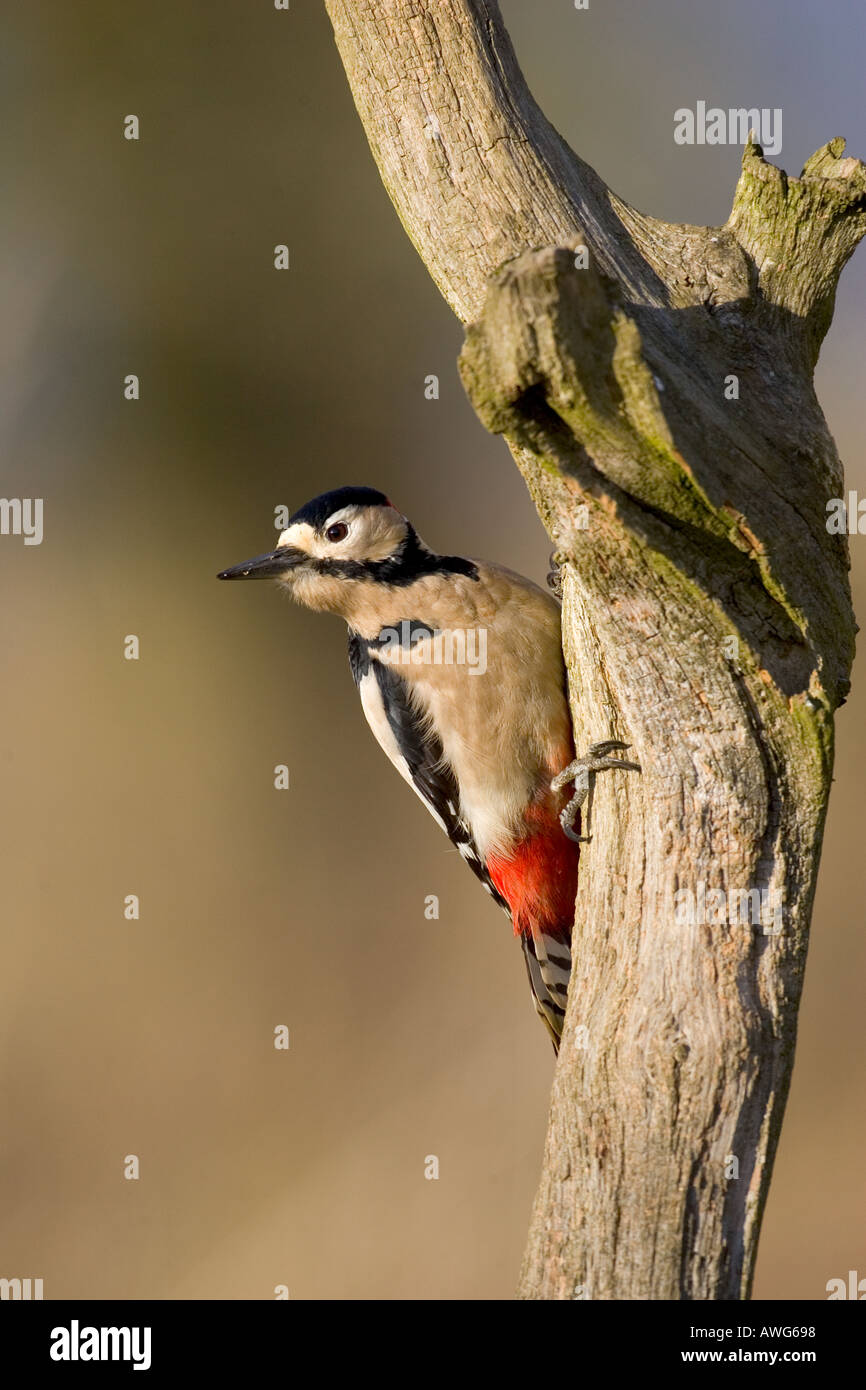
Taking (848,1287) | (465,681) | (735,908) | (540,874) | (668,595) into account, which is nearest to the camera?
(668,595)

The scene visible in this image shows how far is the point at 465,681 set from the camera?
3.05m

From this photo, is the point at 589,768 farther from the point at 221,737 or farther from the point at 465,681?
the point at 221,737

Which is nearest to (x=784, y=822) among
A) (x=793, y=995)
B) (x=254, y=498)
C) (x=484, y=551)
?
(x=793, y=995)

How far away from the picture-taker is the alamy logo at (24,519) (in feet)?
18.8

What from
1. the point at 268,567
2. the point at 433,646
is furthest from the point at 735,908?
the point at 268,567

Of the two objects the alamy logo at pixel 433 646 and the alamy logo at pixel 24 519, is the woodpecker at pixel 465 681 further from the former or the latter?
the alamy logo at pixel 24 519

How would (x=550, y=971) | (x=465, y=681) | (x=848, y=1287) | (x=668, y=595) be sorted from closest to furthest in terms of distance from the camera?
(x=668, y=595)
(x=465, y=681)
(x=550, y=971)
(x=848, y=1287)

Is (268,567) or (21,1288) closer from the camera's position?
(268,567)

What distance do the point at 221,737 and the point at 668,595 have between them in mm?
4435

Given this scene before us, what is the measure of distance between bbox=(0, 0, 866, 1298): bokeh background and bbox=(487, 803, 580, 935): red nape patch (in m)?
2.23

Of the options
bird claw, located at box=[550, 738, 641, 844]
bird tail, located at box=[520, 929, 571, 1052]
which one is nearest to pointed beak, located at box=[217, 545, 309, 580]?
bird claw, located at box=[550, 738, 641, 844]

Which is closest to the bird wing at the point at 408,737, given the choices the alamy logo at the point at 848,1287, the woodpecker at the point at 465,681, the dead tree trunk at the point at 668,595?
the woodpecker at the point at 465,681

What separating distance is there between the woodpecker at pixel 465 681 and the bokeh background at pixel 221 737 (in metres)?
2.35

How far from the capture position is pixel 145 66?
18.3 feet
